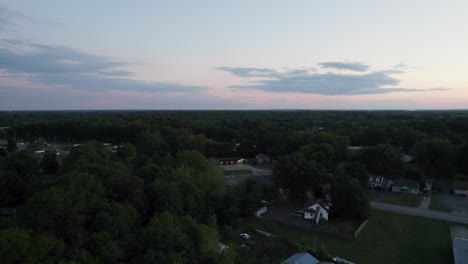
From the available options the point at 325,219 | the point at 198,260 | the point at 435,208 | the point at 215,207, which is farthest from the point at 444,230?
the point at 198,260

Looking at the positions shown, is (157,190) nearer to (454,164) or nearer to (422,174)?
(422,174)

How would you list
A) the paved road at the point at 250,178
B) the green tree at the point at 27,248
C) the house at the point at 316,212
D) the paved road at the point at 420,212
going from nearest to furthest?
the green tree at the point at 27,248, the house at the point at 316,212, the paved road at the point at 420,212, the paved road at the point at 250,178

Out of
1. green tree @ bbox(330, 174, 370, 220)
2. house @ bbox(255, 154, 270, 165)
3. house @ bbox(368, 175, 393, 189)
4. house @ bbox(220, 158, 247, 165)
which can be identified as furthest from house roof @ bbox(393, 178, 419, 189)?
house @ bbox(220, 158, 247, 165)

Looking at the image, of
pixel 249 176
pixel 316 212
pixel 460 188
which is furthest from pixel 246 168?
pixel 460 188

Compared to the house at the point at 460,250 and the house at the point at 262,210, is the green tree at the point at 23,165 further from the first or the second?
the house at the point at 460,250

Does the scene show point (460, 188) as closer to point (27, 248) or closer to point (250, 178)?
point (250, 178)

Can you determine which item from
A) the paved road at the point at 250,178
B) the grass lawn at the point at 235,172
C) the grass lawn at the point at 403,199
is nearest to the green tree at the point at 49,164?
the grass lawn at the point at 235,172

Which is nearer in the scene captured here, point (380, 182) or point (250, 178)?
point (380, 182)
